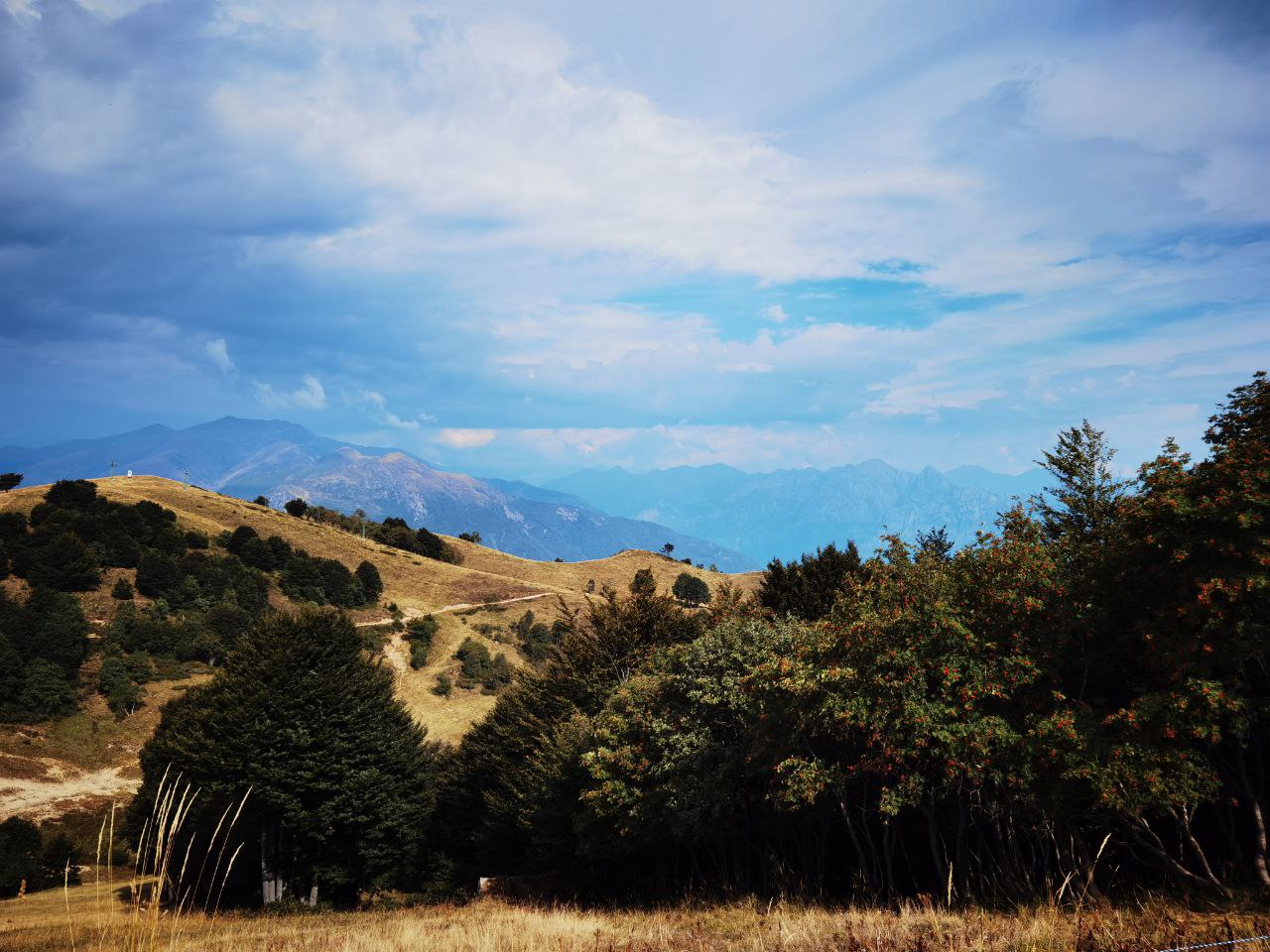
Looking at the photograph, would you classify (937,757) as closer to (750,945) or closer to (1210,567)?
(1210,567)

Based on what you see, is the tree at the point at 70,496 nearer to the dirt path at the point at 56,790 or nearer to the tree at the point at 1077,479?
the dirt path at the point at 56,790

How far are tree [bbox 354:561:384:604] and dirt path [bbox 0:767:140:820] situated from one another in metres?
57.2

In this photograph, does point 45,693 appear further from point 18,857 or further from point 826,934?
point 826,934

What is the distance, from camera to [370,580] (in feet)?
444

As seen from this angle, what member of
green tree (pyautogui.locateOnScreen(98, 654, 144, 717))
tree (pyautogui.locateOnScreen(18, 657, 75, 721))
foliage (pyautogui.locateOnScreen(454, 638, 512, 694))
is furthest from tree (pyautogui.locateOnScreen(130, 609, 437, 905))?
foliage (pyautogui.locateOnScreen(454, 638, 512, 694))

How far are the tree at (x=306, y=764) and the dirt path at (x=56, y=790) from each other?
19.7 m

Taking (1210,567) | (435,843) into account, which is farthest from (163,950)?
(435,843)

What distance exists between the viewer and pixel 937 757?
2209cm

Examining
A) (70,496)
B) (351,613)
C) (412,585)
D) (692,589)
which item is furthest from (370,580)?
(692,589)

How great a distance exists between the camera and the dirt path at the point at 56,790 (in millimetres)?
63719

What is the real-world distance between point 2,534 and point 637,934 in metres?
126

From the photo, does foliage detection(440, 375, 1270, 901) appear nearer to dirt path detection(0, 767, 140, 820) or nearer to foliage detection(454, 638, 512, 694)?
dirt path detection(0, 767, 140, 820)

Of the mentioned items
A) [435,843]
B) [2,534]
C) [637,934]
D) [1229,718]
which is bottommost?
[435,843]

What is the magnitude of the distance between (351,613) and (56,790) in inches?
2118
